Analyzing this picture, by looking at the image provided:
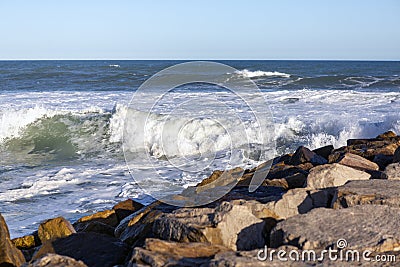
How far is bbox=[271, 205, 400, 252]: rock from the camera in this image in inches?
99.0

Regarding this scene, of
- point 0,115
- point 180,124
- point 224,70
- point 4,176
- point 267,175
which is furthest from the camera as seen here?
point 0,115

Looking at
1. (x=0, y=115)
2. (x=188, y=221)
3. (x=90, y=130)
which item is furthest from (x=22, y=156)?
(x=188, y=221)

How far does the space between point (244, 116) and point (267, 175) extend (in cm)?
643

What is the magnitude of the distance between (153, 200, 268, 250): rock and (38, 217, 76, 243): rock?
0.95 m

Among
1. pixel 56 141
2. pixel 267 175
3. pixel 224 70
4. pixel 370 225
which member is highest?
pixel 224 70

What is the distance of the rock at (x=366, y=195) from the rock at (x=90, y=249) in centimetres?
129

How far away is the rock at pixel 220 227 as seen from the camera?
2705 millimetres

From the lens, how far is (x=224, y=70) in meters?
4.73

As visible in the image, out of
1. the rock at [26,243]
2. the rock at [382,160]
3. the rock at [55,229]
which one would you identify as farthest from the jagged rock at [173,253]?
the rock at [382,160]

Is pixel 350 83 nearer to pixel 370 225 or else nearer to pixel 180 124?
pixel 180 124

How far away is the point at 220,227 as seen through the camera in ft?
8.91
